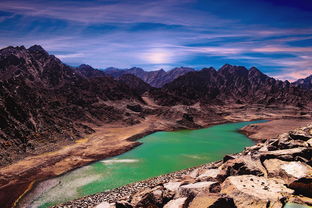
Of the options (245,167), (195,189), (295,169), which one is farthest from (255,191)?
(245,167)

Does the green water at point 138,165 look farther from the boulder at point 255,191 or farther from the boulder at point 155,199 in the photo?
the boulder at point 255,191

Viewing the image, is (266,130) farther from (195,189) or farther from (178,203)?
(178,203)

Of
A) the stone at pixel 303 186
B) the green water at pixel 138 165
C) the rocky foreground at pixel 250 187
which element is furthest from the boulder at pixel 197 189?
the green water at pixel 138 165

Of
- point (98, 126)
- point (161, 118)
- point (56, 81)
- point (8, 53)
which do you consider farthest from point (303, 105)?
point (8, 53)

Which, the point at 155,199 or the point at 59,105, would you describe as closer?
the point at 155,199

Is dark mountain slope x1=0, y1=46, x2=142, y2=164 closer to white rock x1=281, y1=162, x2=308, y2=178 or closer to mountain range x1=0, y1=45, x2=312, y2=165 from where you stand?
mountain range x1=0, y1=45, x2=312, y2=165
